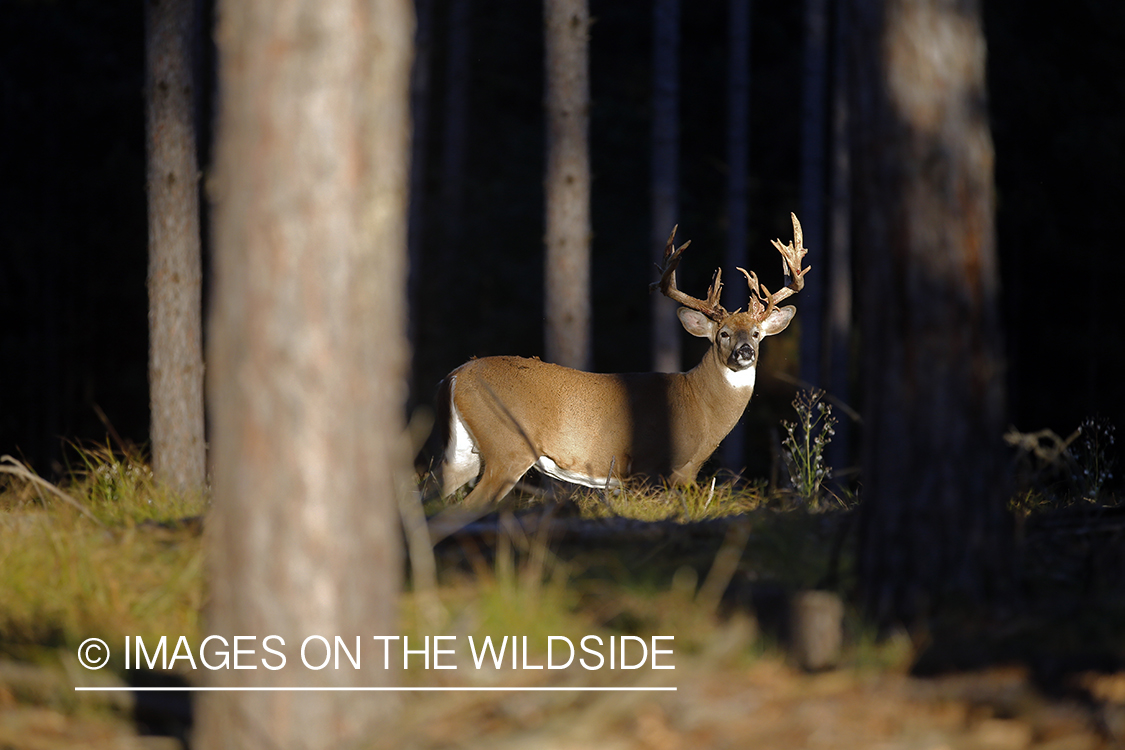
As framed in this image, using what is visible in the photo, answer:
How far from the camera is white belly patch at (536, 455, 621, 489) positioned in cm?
798

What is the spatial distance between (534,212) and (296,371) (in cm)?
1738

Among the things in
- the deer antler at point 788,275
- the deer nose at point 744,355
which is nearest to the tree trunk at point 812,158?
the deer antler at point 788,275

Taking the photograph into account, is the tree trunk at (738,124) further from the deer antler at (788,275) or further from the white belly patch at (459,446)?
Answer: the white belly patch at (459,446)

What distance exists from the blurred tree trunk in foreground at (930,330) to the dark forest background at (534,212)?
14506mm

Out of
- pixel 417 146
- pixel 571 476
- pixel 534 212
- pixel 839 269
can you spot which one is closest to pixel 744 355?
pixel 571 476

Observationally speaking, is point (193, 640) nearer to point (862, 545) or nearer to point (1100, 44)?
point (862, 545)

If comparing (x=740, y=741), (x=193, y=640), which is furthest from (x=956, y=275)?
(x=193, y=640)

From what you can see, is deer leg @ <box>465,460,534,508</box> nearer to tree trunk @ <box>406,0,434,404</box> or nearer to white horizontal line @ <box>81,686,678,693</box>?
white horizontal line @ <box>81,686,678,693</box>

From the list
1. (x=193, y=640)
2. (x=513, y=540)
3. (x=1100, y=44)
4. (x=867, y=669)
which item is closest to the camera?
(x=867, y=669)

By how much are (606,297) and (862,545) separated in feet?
53.8

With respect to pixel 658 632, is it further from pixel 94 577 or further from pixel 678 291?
pixel 678 291

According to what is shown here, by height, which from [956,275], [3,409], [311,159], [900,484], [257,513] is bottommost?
[3,409]

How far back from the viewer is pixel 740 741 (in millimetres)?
2803

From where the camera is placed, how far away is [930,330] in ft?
12.5
